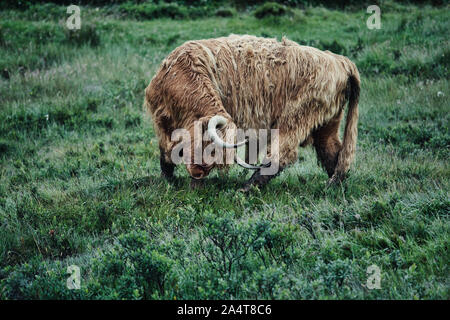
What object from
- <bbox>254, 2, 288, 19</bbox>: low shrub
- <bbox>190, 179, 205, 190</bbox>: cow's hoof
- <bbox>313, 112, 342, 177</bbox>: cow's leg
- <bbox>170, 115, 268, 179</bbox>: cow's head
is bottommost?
<bbox>190, 179, 205, 190</bbox>: cow's hoof

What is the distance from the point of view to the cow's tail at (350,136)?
505 centimetres

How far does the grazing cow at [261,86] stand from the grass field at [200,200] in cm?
70

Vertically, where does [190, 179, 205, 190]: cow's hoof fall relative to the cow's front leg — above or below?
below

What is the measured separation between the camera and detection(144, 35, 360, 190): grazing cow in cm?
464

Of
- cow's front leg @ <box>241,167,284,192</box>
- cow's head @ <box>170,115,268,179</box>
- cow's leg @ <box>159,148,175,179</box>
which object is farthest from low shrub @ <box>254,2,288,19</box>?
cow's head @ <box>170,115,268,179</box>

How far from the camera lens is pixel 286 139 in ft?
15.6

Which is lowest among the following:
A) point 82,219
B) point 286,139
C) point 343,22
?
point 82,219

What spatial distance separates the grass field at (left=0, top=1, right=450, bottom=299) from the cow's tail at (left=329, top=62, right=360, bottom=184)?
185 mm

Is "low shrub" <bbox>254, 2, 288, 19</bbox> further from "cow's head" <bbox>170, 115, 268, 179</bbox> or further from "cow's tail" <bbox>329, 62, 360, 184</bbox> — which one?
"cow's head" <bbox>170, 115, 268, 179</bbox>

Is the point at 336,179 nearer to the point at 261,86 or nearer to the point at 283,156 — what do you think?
the point at 283,156

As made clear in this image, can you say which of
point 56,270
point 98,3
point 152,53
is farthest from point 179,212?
point 98,3
